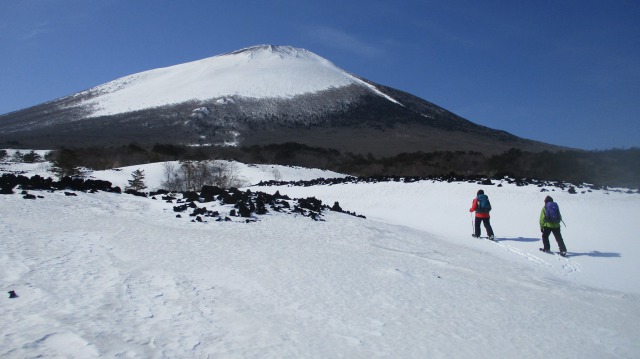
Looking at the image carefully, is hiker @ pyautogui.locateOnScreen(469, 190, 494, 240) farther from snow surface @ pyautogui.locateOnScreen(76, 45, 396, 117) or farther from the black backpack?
snow surface @ pyautogui.locateOnScreen(76, 45, 396, 117)

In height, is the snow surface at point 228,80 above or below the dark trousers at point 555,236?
above

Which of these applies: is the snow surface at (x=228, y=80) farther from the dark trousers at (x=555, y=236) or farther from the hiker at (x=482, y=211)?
the dark trousers at (x=555, y=236)

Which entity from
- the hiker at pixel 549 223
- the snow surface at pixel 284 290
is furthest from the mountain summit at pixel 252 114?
the snow surface at pixel 284 290

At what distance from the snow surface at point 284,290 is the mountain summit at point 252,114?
55242 mm

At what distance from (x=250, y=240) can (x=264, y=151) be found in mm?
48563

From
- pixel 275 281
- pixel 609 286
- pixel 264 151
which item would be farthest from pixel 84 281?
pixel 264 151

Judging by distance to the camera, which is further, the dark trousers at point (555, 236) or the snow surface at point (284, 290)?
the dark trousers at point (555, 236)

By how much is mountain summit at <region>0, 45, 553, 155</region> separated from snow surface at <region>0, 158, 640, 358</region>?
2175 inches

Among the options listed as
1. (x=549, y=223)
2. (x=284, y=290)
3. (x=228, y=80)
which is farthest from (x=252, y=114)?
(x=284, y=290)

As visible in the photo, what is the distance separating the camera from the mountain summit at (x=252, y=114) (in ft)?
240

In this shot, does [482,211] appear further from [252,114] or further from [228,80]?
[228,80]

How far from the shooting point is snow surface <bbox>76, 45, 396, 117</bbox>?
98.1 meters

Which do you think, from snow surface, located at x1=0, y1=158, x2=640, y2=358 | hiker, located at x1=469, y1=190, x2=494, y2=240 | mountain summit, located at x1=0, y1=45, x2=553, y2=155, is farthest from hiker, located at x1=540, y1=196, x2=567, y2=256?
mountain summit, located at x1=0, y1=45, x2=553, y2=155

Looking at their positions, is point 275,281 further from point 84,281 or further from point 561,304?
point 561,304
